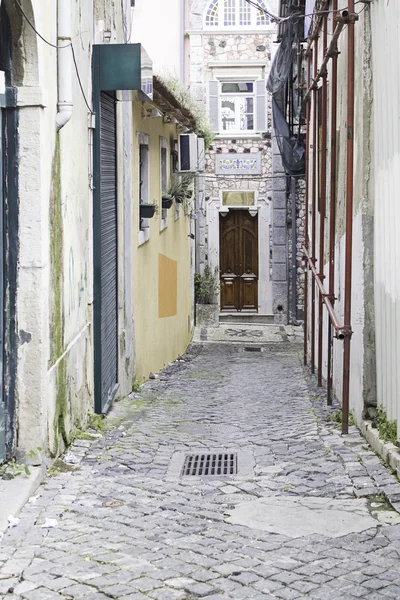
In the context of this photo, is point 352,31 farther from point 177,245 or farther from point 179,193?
point 177,245

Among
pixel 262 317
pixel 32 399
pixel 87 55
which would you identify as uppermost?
pixel 87 55

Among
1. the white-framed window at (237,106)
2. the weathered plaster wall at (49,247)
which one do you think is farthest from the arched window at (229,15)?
the weathered plaster wall at (49,247)

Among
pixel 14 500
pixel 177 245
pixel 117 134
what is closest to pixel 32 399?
pixel 14 500

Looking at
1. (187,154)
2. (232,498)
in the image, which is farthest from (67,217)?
(187,154)

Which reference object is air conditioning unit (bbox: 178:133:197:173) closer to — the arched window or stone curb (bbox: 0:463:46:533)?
the arched window

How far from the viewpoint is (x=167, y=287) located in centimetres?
1675

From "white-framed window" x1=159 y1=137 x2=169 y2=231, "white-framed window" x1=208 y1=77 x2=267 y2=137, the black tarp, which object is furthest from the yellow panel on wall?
"white-framed window" x1=208 y1=77 x2=267 y2=137

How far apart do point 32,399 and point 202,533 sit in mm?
1445

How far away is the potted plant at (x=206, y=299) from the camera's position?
24094 millimetres

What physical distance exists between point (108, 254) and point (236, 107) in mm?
16856

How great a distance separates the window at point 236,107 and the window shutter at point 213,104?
17cm

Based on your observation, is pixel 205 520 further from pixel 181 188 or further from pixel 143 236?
pixel 181 188

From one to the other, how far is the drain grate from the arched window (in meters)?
19.9

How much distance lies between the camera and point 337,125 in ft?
33.5
